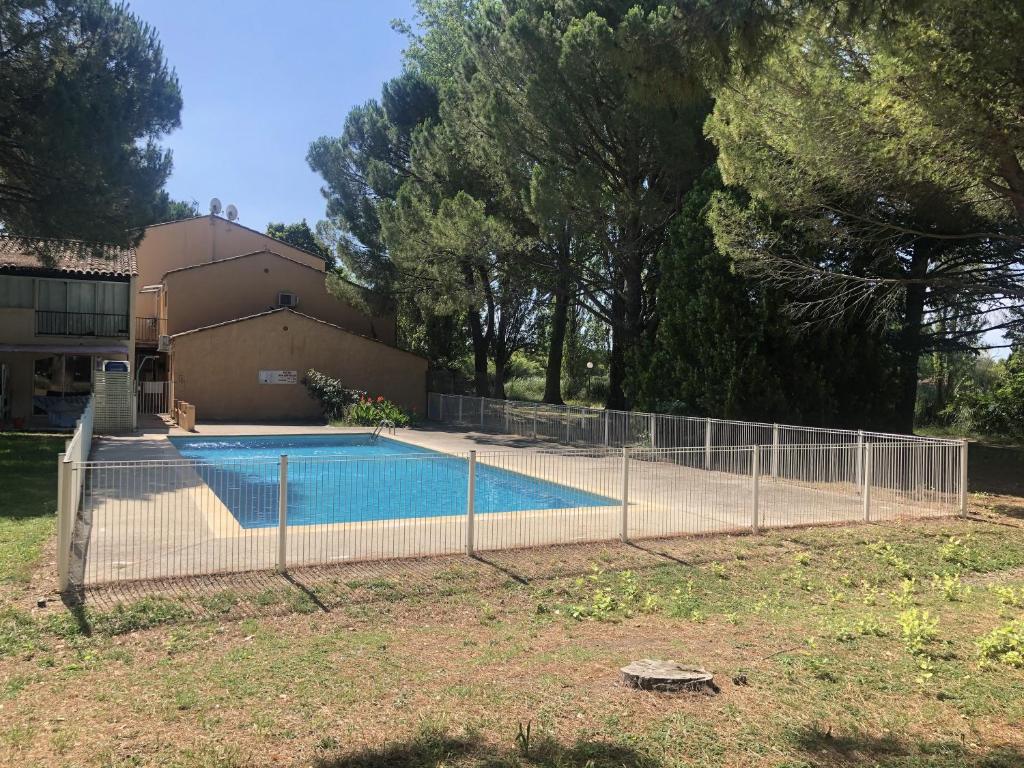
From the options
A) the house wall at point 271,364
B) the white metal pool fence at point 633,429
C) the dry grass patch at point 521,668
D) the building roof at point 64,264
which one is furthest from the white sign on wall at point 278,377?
the dry grass patch at point 521,668

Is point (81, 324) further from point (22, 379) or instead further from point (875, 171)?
point (875, 171)

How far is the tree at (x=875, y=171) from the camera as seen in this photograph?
955 cm

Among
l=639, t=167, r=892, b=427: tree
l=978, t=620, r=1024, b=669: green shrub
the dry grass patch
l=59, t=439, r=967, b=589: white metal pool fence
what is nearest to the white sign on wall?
l=639, t=167, r=892, b=427: tree

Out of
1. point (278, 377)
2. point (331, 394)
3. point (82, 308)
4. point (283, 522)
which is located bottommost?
point (283, 522)

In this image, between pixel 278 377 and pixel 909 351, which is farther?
pixel 278 377

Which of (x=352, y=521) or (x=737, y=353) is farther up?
(x=737, y=353)

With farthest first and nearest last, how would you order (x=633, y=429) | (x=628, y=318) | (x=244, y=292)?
(x=244, y=292)
(x=628, y=318)
(x=633, y=429)

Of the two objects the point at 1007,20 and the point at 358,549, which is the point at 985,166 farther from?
the point at 358,549

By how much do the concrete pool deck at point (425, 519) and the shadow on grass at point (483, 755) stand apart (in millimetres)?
4199

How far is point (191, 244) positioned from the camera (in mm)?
36844

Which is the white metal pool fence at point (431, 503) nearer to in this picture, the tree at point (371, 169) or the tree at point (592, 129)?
the tree at point (592, 129)

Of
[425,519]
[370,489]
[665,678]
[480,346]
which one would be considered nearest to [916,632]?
[665,678]

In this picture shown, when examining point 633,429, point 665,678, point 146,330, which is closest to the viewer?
point 665,678

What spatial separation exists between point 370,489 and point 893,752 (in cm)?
686
